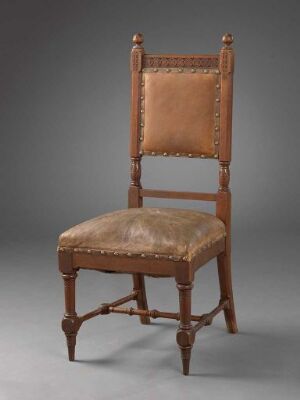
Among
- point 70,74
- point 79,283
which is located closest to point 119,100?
point 70,74

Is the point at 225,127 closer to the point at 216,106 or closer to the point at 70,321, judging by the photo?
the point at 216,106

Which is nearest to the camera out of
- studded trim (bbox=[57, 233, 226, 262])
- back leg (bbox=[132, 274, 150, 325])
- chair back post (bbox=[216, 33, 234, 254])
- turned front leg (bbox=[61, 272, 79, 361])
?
studded trim (bbox=[57, 233, 226, 262])

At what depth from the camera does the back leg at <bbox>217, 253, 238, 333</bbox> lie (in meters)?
4.16

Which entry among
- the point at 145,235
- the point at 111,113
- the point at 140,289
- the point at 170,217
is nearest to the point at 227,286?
the point at 140,289

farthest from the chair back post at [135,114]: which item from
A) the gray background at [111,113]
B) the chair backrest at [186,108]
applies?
the gray background at [111,113]

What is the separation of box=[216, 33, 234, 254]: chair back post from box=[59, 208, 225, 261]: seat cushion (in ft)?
0.73

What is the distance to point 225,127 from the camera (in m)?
4.08

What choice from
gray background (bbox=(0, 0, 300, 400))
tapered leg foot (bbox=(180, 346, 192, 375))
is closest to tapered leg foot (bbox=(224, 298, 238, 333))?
tapered leg foot (bbox=(180, 346, 192, 375))

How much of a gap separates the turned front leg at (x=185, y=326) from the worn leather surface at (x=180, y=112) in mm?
702

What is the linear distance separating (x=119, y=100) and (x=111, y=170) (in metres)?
0.43

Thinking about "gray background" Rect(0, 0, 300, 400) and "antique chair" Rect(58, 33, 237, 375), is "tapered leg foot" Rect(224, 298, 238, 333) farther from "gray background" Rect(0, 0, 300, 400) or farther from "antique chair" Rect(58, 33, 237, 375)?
"gray background" Rect(0, 0, 300, 400)

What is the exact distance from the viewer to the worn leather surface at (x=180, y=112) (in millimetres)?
4109

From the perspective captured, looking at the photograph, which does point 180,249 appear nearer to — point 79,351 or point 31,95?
point 79,351

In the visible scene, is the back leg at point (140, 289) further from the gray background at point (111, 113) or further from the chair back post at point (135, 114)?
the gray background at point (111, 113)
